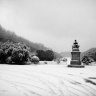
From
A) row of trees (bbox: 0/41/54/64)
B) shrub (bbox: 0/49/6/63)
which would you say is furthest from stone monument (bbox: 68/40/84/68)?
shrub (bbox: 0/49/6/63)

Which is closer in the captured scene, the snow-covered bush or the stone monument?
the stone monument

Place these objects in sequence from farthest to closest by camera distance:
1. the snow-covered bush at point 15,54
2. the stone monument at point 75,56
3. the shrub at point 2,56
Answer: the shrub at point 2,56 < the snow-covered bush at point 15,54 < the stone monument at point 75,56

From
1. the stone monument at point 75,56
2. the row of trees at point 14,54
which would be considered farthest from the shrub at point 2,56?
the stone monument at point 75,56

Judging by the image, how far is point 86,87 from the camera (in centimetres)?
527

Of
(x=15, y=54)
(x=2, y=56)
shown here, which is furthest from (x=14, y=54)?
(x=2, y=56)

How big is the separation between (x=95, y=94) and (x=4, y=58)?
16.8 m

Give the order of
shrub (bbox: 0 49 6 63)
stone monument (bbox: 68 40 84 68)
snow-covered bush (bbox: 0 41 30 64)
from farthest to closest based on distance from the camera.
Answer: shrub (bbox: 0 49 6 63) < snow-covered bush (bbox: 0 41 30 64) < stone monument (bbox: 68 40 84 68)

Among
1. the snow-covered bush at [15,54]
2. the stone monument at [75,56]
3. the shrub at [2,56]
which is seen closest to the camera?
the stone monument at [75,56]

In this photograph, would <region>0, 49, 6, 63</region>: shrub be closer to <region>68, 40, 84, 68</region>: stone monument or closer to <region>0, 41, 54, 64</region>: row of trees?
<region>0, 41, 54, 64</region>: row of trees

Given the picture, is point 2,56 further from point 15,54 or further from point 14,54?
point 15,54

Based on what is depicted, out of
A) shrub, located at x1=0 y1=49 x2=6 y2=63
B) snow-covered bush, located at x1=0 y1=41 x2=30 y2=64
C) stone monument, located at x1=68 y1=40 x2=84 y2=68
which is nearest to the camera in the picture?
stone monument, located at x1=68 y1=40 x2=84 y2=68

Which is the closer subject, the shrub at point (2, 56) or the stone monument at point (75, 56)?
the stone monument at point (75, 56)

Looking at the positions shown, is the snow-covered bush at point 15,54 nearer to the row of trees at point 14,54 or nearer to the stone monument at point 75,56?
the row of trees at point 14,54

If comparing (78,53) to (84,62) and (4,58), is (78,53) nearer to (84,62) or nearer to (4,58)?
(84,62)
